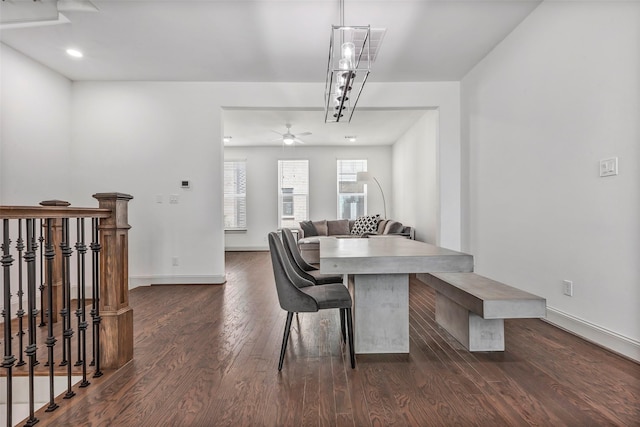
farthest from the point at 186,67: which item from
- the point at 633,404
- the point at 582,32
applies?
the point at 633,404

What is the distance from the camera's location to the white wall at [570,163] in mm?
2219

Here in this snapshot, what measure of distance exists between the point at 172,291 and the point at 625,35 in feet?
16.5

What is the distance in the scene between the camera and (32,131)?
389 centimetres

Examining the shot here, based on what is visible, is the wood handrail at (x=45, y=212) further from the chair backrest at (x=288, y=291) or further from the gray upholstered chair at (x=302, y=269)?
the gray upholstered chair at (x=302, y=269)

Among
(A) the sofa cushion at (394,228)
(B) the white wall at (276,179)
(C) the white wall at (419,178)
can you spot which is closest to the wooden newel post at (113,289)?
(C) the white wall at (419,178)

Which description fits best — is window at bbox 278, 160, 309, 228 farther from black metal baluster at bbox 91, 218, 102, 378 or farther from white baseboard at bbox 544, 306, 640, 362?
black metal baluster at bbox 91, 218, 102, 378

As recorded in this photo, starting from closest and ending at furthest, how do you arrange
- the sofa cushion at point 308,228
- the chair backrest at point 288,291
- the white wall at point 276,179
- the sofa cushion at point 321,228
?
the chair backrest at point 288,291
the sofa cushion at point 308,228
the sofa cushion at point 321,228
the white wall at point 276,179

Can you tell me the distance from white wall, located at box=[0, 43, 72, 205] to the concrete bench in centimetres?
453

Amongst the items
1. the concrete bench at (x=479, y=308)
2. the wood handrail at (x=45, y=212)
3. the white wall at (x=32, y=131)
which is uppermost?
the white wall at (x=32, y=131)

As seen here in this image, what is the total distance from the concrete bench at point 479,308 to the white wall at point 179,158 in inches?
84.2

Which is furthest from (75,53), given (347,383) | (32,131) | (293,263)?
(347,383)

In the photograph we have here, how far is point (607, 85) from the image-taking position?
2.34 meters

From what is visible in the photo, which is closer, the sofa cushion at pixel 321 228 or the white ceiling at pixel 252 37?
the white ceiling at pixel 252 37

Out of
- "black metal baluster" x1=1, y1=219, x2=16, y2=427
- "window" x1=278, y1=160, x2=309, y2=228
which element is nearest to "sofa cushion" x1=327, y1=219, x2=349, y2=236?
"window" x1=278, y1=160, x2=309, y2=228
